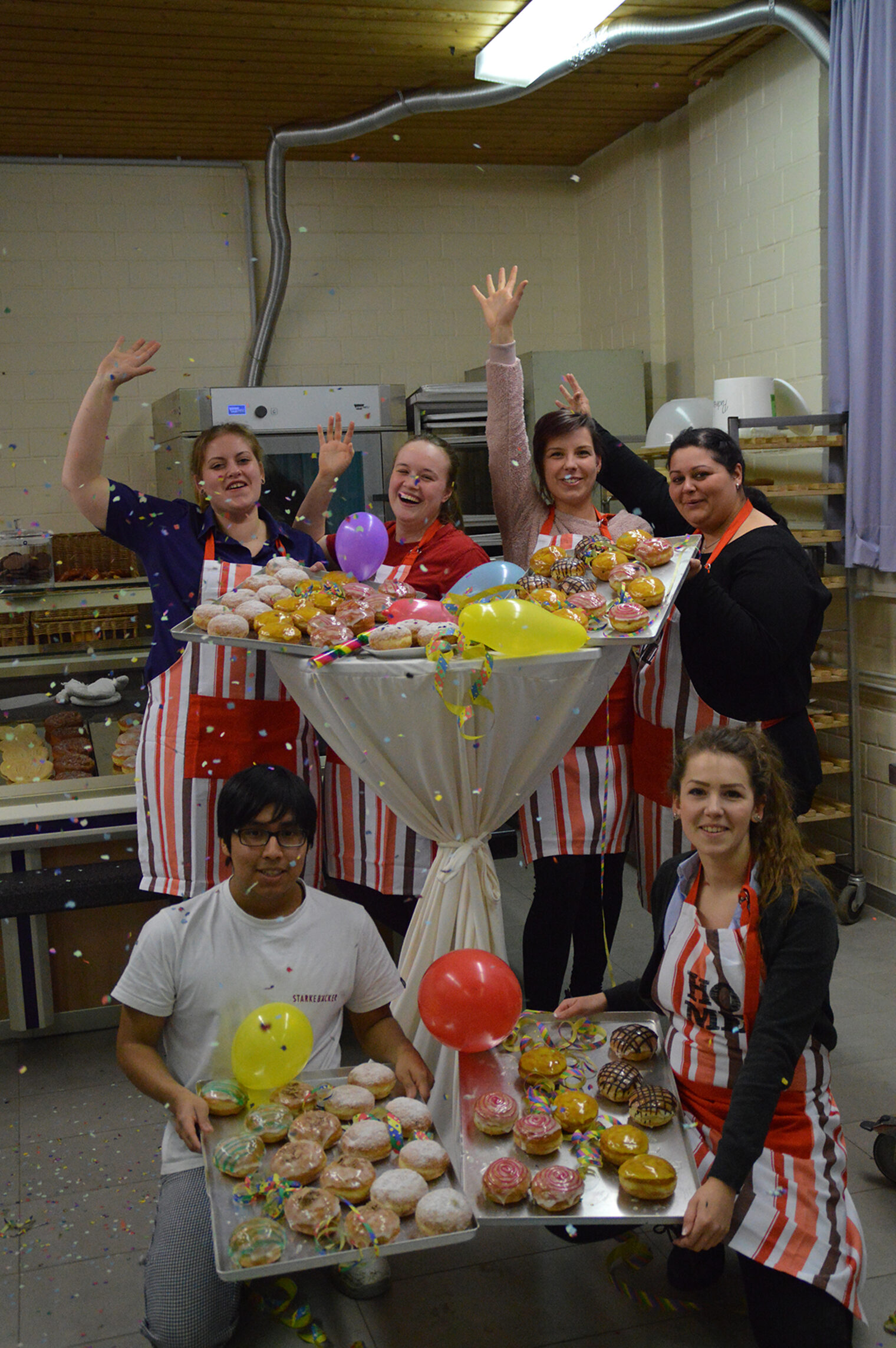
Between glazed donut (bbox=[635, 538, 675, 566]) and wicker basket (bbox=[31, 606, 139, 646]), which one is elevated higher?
glazed donut (bbox=[635, 538, 675, 566])

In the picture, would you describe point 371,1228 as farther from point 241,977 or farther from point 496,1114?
point 241,977

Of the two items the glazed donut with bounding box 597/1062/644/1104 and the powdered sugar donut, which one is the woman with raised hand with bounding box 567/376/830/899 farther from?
the powdered sugar donut

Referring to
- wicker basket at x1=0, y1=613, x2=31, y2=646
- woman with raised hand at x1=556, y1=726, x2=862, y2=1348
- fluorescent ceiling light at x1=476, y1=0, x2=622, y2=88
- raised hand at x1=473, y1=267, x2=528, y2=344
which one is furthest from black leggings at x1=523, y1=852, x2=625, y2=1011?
fluorescent ceiling light at x1=476, y1=0, x2=622, y2=88

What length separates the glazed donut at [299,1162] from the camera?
1.55 meters

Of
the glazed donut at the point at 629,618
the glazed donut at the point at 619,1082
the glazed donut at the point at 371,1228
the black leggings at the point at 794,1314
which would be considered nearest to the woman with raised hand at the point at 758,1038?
the black leggings at the point at 794,1314

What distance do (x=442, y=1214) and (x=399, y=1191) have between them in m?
0.08

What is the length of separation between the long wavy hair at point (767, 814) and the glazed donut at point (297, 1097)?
779 mm

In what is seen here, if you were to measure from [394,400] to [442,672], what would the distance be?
10.4ft

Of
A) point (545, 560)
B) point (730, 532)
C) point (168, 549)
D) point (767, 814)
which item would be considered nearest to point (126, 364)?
point (168, 549)

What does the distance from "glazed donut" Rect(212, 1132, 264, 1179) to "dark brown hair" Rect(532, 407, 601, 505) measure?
4.72 ft

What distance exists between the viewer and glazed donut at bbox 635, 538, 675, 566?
2.00m

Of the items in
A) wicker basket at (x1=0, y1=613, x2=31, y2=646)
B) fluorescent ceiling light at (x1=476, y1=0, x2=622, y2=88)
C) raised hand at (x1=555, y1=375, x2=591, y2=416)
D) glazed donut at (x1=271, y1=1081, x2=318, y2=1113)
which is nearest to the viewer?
glazed donut at (x1=271, y1=1081, x2=318, y2=1113)

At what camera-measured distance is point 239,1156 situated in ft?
5.17

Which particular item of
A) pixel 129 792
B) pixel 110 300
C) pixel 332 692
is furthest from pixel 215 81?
pixel 332 692
